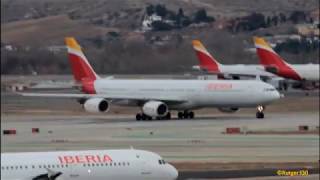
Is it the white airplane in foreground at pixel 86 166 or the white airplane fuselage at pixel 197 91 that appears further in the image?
the white airplane fuselage at pixel 197 91

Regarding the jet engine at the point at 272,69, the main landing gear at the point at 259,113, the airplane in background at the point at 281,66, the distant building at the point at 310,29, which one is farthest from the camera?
the jet engine at the point at 272,69

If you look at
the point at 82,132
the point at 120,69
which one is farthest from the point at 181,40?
the point at 82,132

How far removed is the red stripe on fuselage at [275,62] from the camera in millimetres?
96375

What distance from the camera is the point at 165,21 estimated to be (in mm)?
46281

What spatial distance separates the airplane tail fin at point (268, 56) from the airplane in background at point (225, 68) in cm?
408

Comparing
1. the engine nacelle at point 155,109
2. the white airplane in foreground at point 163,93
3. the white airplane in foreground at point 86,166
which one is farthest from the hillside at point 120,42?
the white airplane in foreground at point 86,166

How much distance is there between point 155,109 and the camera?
76688 millimetres

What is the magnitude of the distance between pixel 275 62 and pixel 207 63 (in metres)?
6.10

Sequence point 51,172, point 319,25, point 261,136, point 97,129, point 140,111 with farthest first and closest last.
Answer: point 140,111, point 97,129, point 261,136, point 319,25, point 51,172

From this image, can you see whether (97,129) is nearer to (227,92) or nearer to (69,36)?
(69,36)

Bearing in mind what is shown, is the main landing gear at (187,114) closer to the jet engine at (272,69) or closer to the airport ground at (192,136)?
the airport ground at (192,136)

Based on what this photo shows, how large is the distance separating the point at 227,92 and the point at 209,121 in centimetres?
246

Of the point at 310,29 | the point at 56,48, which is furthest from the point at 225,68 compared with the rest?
the point at 310,29

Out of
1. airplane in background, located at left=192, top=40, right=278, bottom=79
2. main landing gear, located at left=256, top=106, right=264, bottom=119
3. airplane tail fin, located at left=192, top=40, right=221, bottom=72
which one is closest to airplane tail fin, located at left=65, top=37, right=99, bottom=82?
airplane tail fin, located at left=192, top=40, right=221, bottom=72
